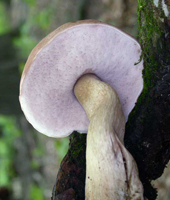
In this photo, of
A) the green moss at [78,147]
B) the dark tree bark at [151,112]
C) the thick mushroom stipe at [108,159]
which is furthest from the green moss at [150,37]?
the green moss at [78,147]

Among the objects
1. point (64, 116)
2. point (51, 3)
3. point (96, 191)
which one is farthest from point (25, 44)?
point (96, 191)

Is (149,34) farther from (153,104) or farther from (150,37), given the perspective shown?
(153,104)

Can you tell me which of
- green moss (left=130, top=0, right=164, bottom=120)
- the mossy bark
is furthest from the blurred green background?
green moss (left=130, top=0, right=164, bottom=120)

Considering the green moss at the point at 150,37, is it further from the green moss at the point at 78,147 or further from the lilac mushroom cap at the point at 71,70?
the green moss at the point at 78,147

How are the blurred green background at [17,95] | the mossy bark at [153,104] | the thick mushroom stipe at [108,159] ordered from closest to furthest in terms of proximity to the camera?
the thick mushroom stipe at [108,159], the mossy bark at [153,104], the blurred green background at [17,95]

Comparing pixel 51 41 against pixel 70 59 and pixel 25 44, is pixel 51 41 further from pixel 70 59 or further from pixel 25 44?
pixel 25 44

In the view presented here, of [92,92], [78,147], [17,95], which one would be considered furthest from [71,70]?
[17,95]
